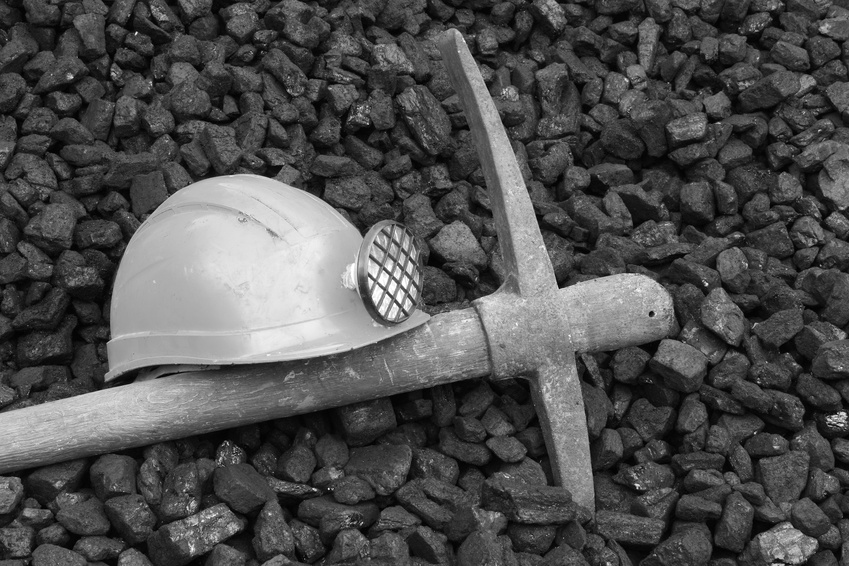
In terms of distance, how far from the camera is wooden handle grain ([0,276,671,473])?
3.91 metres

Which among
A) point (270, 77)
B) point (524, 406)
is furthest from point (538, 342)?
point (270, 77)

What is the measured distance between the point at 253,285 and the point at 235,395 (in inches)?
17.3

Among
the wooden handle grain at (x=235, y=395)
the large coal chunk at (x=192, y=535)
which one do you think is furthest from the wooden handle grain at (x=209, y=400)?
the large coal chunk at (x=192, y=535)

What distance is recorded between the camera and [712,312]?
15.4 ft

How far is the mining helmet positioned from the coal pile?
0.48m

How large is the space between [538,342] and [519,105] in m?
1.87

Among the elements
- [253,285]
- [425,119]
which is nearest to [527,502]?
[253,285]

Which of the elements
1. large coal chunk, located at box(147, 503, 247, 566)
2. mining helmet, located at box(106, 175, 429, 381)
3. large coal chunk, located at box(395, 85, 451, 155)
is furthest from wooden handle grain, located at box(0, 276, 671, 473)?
large coal chunk, located at box(395, 85, 451, 155)

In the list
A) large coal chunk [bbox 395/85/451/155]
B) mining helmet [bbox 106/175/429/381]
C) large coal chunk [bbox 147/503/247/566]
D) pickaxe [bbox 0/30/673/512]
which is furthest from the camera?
large coal chunk [bbox 395/85/451/155]

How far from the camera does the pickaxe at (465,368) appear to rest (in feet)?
12.9

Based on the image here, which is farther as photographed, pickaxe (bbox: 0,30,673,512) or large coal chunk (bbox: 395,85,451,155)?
large coal chunk (bbox: 395,85,451,155)

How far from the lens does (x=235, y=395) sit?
396 cm

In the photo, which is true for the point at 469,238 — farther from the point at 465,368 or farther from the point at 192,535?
the point at 192,535

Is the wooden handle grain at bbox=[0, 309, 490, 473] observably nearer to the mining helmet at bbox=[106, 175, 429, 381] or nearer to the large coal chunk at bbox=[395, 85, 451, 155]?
the mining helmet at bbox=[106, 175, 429, 381]
